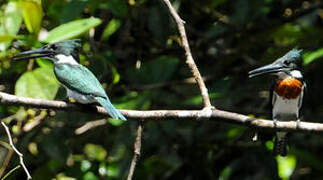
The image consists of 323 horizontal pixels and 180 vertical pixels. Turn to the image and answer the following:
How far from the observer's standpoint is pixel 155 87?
4434 mm

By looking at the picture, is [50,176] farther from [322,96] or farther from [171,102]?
[322,96]

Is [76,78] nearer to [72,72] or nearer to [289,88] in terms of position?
[72,72]

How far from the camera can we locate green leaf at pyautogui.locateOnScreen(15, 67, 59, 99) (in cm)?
363

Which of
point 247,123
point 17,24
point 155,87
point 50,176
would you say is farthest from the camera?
point 155,87

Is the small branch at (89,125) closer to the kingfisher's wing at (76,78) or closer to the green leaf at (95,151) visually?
the green leaf at (95,151)

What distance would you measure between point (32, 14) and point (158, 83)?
102cm

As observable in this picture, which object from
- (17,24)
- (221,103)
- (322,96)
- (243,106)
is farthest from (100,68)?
(322,96)

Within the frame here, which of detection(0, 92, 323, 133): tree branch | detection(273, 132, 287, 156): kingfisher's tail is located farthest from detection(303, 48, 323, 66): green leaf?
detection(0, 92, 323, 133): tree branch

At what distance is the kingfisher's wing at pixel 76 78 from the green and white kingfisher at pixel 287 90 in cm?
109

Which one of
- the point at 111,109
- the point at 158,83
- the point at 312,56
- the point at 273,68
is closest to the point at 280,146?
the point at 273,68

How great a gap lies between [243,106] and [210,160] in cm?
75

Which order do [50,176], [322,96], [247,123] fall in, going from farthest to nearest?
[322,96], [50,176], [247,123]

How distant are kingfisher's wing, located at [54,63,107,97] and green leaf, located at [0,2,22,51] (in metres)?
0.31

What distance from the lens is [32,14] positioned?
3.81 m
